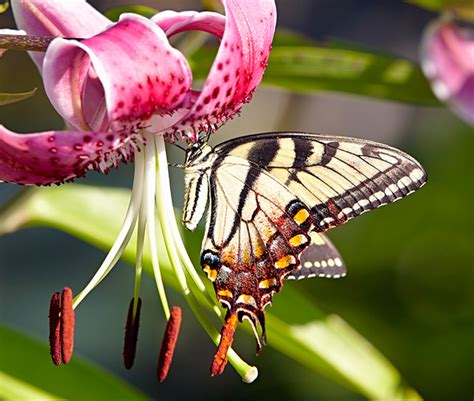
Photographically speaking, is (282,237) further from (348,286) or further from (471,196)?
(471,196)

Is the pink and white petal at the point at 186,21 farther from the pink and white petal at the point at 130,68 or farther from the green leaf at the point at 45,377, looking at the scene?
the green leaf at the point at 45,377

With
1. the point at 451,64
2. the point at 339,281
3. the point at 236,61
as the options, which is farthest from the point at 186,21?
the point at 339,281

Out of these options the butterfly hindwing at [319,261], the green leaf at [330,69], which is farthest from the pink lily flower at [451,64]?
the butterfly hindwing at [319,261]

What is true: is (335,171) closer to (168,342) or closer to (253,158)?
→ (253,158)

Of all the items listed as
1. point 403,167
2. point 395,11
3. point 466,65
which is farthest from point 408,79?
point 395,11

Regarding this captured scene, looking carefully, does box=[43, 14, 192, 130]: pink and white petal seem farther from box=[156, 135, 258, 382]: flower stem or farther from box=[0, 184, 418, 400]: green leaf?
box=[0, 184, 418, 400]: green leaf

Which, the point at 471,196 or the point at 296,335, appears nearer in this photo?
the point at 296,335

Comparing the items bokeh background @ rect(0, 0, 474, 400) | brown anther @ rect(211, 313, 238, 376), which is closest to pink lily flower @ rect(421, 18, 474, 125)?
brown anther @ rect(211, 313, 238, 376)
